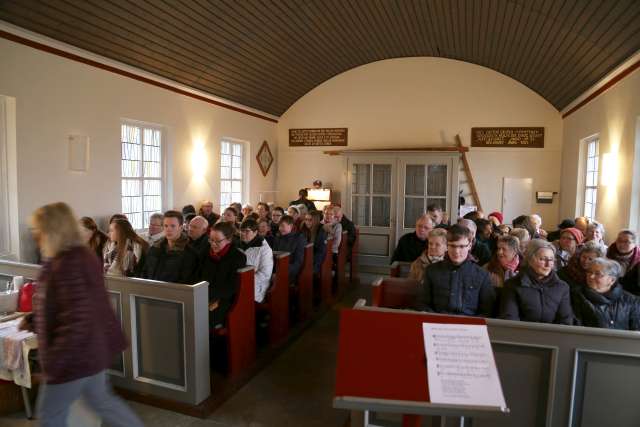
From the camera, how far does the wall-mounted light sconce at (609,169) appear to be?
6254 mm

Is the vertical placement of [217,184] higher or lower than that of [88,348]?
higher

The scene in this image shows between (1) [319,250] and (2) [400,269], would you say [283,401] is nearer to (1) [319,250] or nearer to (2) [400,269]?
(2) [400,269]

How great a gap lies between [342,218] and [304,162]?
3.42 metres

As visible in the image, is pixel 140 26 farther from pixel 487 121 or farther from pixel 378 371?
pixel 487 121

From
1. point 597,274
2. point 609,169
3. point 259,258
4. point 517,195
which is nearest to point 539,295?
point 597,274

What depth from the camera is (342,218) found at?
8180mm

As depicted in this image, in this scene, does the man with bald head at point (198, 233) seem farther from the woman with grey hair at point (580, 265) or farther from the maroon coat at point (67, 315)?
the woman with grey hair at point (580, 265)

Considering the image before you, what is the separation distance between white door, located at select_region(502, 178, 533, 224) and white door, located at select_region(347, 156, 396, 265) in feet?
7.98

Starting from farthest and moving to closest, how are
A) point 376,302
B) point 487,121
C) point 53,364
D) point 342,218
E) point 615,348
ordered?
point 487,121 → point 342,218 → point 376,302 → point 615,348 → point 53,364

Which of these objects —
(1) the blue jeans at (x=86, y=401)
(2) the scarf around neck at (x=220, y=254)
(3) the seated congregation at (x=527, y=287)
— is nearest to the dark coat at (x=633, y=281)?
(3) the seated congregation at (x=527, y=287)

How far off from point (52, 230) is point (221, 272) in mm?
1852

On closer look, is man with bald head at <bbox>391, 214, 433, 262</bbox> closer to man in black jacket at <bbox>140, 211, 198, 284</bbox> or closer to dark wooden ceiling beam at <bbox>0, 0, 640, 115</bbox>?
man in black jacket at <bbox>140, 211, 198, 284</bbox>

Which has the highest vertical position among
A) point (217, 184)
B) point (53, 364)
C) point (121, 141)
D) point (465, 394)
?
point (121, 141)

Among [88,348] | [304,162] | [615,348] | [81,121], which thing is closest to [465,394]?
[615,348]
